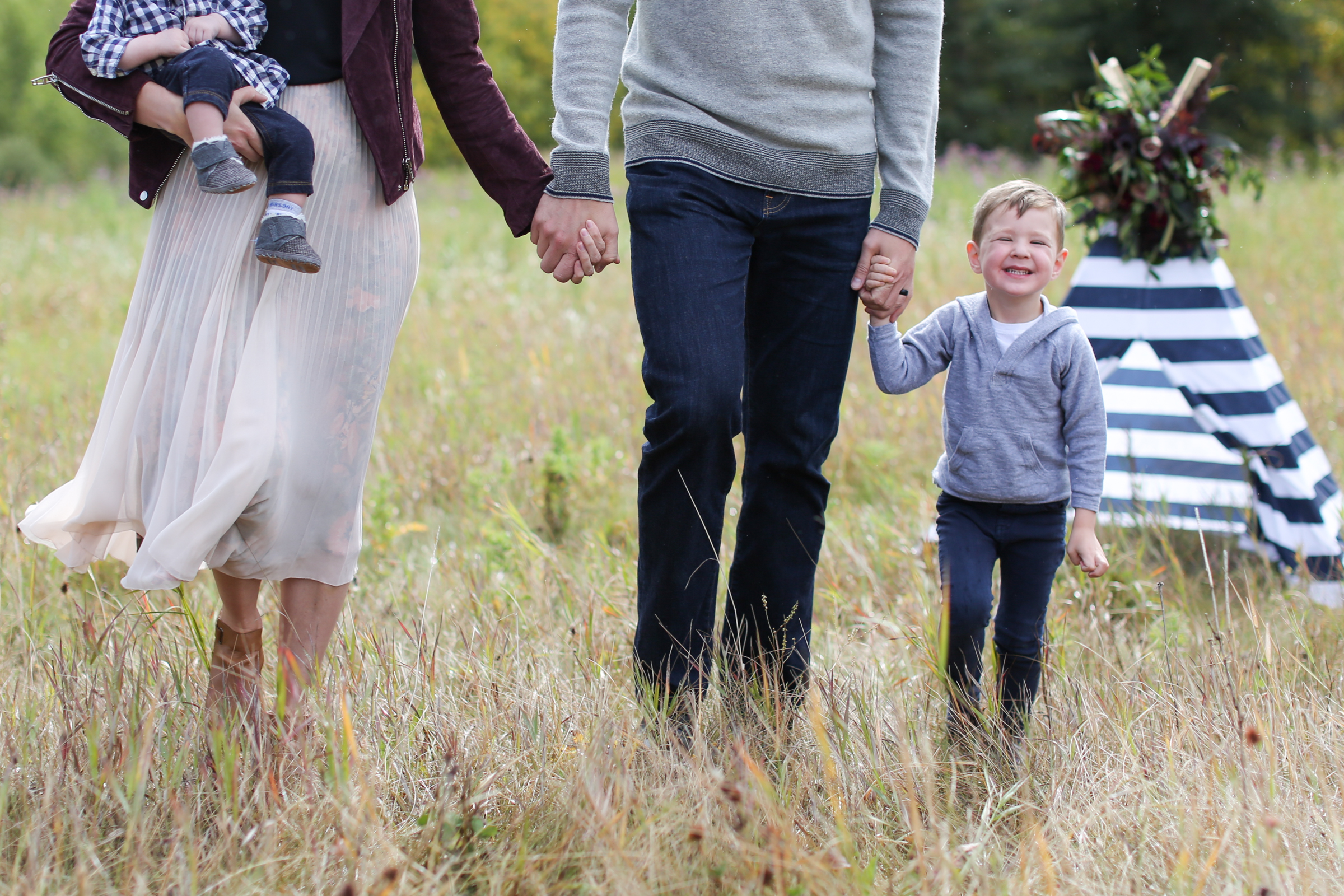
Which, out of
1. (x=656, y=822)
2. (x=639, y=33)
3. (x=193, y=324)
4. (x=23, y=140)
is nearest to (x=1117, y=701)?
(x=656, y=822)

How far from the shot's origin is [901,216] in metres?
2.34

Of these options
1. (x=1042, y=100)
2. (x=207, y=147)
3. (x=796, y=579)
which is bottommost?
(x=796, y=579)

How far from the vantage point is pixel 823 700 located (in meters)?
2.36

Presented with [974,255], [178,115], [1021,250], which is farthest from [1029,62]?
[178,115]

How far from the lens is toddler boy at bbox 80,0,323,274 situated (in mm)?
1915

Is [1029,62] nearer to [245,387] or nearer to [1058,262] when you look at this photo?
[1058,262]

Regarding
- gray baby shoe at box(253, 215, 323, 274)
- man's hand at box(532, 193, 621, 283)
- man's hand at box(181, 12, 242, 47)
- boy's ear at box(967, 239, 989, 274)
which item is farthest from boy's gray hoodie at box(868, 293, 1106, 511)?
man's hand at box(181, 12, 242, 47)

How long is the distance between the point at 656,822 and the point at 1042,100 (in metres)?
29.9

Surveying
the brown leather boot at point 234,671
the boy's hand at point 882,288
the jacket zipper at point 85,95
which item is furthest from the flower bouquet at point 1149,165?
the brown leather boot at point 234,671

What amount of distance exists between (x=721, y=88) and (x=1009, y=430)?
941 mm

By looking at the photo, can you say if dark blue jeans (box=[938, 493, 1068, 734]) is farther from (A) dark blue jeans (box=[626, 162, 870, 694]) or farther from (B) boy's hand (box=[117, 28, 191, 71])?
(B) boy's hand (box=[117, 28, 191, 71])

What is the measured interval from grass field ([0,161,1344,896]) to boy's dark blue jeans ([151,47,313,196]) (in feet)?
3.21

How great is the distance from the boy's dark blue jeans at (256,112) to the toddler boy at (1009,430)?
46.5 inches

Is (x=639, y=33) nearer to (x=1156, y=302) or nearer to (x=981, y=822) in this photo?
(x=981, y=822)
